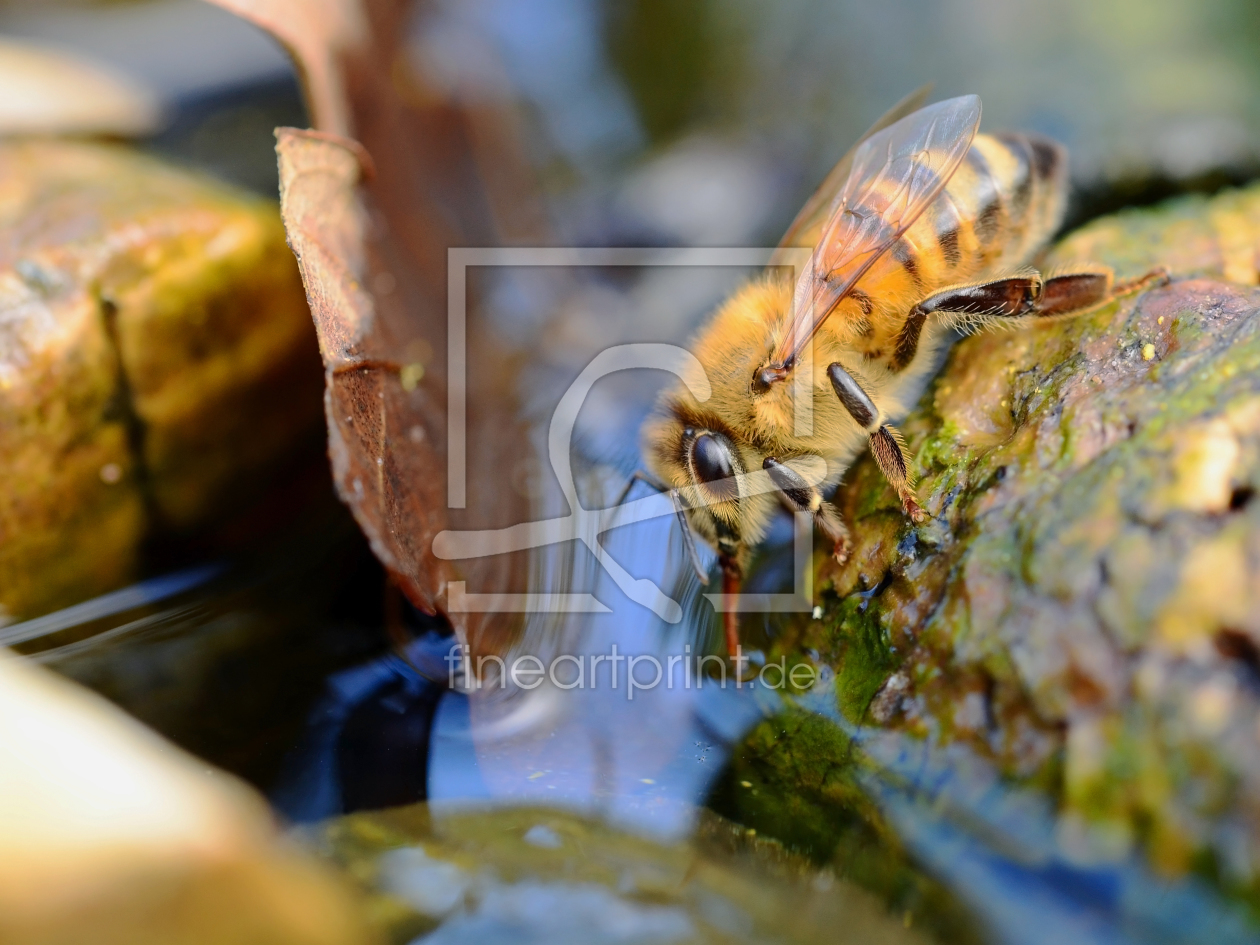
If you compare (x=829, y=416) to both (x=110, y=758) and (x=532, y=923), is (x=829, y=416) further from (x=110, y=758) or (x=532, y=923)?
(x=110, y=758)

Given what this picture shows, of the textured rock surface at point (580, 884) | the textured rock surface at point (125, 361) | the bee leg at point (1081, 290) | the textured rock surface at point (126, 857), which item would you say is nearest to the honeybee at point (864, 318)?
the bee leg at point (1081, 290)

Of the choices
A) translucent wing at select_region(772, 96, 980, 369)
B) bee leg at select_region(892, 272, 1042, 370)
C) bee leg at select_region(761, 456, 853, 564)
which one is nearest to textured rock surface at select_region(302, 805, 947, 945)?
bee leg at select_region(761, 456, 853, 564)

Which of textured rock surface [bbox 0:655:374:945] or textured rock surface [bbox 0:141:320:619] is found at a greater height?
textured rock surface [bbox 0:141:320:619]

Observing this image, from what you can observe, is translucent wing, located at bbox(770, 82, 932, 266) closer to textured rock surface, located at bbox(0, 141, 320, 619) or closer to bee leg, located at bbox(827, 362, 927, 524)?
bee leg, located at bbox(827, 362, 927, 524)

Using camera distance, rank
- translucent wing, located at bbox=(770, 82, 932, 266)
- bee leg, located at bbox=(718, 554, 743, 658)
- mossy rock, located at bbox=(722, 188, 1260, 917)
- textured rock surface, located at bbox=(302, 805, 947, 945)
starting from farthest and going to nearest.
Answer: translucent wing, located at bbox=(770, 82, 932, 266), bee leg, located at bbox=(718, 554, 743, 658), textured rock surface, located at bbox=(302, 805, 947, 945), mossy rock, located at bbox=(722, 188, 1260, 917)

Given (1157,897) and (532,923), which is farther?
(532,923)

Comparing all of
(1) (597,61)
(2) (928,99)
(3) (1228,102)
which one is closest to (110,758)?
(1) (597,61)
